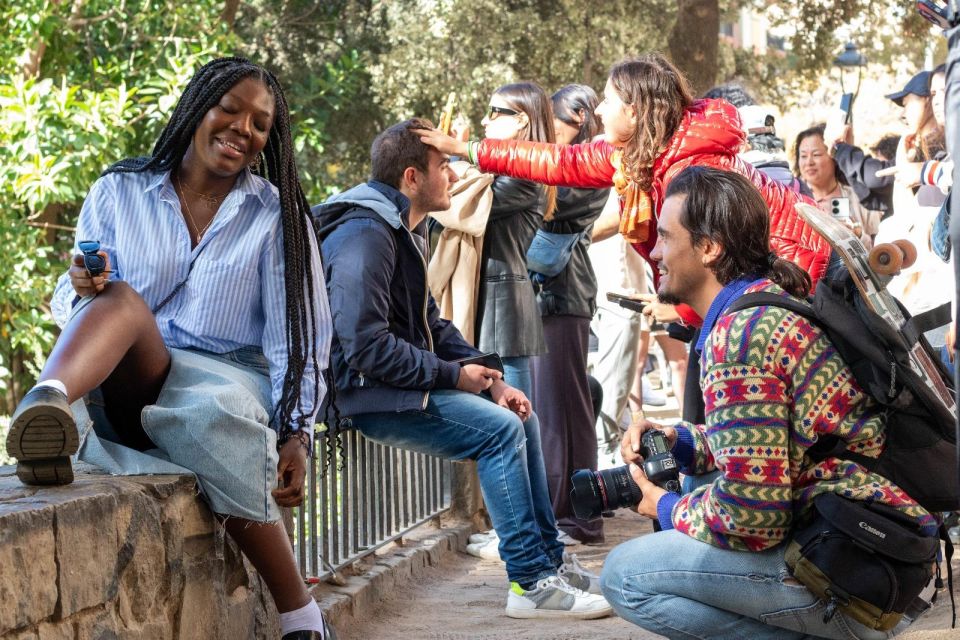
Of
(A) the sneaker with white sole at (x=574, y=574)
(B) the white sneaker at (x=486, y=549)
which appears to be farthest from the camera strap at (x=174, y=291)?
(B) the white sneaker at (x=486, y=549)

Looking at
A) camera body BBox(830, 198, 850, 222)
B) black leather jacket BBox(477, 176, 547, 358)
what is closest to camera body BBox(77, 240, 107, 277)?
black leather jacket BBox(477, 176, 547, 358)

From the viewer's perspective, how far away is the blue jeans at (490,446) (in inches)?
182

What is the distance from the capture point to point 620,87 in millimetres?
4457

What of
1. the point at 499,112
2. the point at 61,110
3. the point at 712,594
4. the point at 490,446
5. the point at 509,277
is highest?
the point at 61,110

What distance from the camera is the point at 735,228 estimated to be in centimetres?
315

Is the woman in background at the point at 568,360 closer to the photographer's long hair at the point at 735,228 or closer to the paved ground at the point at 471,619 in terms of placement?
the paved ground at the point at 471,619

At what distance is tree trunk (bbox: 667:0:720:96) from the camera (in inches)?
514

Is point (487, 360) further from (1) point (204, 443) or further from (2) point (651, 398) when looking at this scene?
(2) point (651, 398)

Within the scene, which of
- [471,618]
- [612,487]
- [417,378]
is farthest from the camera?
[471,618]

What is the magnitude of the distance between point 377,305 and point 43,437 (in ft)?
6.28

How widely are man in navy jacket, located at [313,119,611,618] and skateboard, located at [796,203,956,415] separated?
1.81 meters

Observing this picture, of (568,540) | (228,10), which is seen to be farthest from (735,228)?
(228,10)

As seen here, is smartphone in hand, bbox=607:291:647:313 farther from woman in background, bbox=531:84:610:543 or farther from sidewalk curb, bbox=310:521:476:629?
sidewalk curb, bbox=310:521:476:629

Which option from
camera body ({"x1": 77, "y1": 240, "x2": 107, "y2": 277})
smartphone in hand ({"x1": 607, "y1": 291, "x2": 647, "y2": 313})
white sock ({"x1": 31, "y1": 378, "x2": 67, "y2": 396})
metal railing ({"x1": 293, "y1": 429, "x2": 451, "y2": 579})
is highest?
camera body ({"x1": 77, "y1": 240, "x2": 107, "y2": 277})
